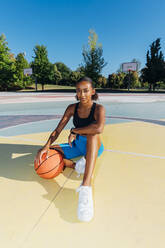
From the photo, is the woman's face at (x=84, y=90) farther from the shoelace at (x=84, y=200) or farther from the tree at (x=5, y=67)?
the tree at (x=5, y=67)

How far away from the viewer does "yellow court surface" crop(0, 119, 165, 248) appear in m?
1.28

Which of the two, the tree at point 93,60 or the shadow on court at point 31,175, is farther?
the tree at point 93,60

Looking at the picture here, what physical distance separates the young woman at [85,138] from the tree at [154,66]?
129 feet

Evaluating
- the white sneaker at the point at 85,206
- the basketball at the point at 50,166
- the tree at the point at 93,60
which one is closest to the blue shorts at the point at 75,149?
the basketball at the point at 50,166

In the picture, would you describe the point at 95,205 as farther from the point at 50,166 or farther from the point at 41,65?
the point at 41,65

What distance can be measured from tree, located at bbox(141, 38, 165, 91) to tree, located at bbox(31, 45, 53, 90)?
21945 mm

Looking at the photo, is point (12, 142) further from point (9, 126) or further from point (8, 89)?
point (8, 89)

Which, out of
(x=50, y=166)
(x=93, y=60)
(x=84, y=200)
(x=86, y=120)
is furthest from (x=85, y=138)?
(x=93, y=60)

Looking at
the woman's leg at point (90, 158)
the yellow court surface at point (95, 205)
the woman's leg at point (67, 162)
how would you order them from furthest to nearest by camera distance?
1. the woman's leg at point (67, 162)
2. the woman's leg at point (90, 158)
3. the yellow court surface at point (95, 205)

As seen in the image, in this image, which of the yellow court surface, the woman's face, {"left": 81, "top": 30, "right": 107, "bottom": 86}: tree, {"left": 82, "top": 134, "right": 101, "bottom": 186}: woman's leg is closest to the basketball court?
the yellow court surface

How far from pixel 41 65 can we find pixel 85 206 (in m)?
37.3

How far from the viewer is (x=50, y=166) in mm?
2002

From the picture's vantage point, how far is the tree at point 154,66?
120 ft

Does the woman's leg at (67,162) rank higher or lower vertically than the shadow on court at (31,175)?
higher
